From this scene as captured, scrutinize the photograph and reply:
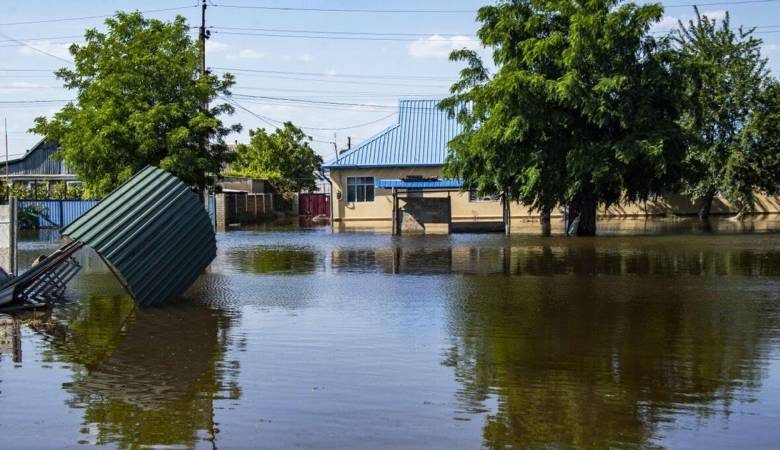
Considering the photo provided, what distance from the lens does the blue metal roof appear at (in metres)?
47.2

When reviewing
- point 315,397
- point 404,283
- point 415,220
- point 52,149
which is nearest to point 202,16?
point 415,220

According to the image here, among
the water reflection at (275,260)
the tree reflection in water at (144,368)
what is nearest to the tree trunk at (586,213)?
the water reflection at (275,260)

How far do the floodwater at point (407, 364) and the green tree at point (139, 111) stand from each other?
12.8 metres

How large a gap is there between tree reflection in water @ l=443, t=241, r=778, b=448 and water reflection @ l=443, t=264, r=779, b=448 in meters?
0.01

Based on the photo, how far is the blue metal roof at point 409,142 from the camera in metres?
47.2

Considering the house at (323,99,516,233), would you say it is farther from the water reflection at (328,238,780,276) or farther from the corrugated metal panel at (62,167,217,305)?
the corrugated metal panel at (62,167,217,305)

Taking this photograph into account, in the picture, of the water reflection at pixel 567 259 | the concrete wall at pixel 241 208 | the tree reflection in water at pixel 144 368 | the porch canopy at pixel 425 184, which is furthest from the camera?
the concrete wall at pixel 241 208

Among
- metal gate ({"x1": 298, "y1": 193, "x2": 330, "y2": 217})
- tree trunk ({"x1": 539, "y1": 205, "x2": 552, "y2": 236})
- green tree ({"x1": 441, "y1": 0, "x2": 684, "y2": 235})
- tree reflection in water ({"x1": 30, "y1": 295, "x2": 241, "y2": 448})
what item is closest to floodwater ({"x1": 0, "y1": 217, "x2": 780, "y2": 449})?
tree reflection in water ({"x1": 30, "y1": 295, "x2": 241, "y2": 448})

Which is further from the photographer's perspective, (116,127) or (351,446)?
(116,127)

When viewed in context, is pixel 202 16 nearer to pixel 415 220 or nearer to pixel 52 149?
pixel 415 220

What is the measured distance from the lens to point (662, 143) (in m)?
27.5

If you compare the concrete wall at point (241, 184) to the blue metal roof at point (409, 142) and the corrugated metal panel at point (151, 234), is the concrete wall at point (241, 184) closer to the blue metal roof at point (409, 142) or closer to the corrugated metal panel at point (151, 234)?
A: the blue metal roof at point (409, 142)

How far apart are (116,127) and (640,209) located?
99.1ft

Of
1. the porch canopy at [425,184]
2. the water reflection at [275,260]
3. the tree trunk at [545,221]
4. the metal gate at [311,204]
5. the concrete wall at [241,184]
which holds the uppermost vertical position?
the concrete wall at [241,184]
